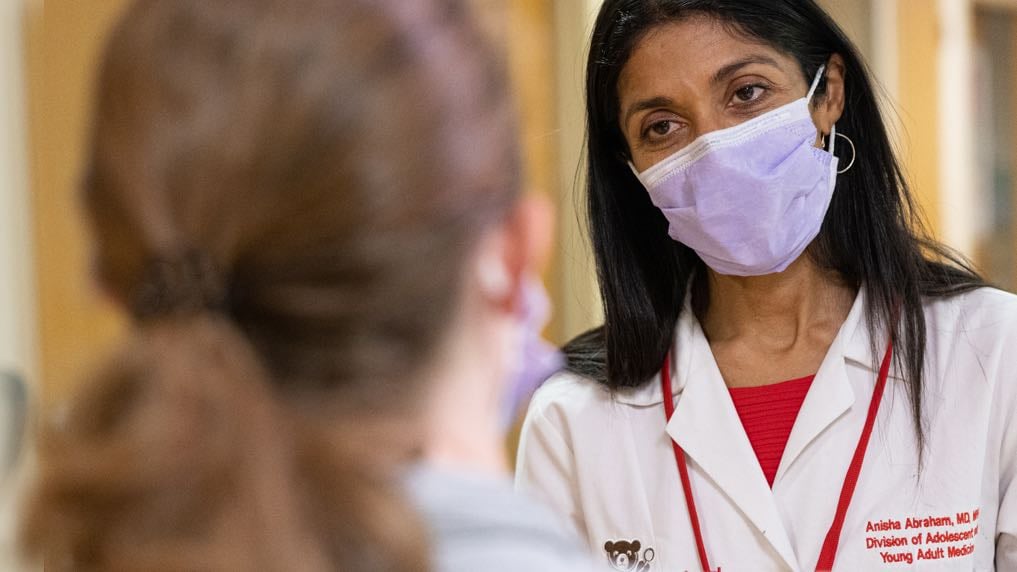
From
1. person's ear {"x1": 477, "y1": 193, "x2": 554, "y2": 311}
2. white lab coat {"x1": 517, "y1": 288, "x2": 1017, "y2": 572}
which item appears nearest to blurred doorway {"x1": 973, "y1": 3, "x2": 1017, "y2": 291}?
white lab coat {"x1": 517, "y1": 288, "x2": 1017, "y2": 572}

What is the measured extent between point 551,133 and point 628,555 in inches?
55.7

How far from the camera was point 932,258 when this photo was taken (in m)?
1.87

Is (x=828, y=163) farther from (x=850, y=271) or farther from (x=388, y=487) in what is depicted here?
(x=388, y=487)

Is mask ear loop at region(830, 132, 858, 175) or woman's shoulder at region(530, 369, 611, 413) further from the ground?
mask ear loop at region(830, 132, 858, 175)

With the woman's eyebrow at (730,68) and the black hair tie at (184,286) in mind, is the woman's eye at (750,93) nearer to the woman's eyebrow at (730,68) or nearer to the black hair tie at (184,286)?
the woman's eyebrow at (730,68)

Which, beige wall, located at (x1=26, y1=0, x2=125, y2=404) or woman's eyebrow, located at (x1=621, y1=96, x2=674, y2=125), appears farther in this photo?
beige wall, located at (x1=26, y1=0, x2=125, y2=404)

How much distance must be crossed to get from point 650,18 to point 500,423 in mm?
1115

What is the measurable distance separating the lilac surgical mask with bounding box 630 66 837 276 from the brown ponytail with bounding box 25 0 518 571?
1.04 meters

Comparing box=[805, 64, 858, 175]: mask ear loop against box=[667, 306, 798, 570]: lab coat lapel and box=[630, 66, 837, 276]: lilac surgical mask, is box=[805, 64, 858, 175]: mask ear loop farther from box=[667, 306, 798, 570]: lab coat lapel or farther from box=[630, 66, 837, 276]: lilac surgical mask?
box=[667, 306, 798, 570]: lab coat lapel

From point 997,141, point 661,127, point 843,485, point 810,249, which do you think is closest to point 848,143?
point 810,249

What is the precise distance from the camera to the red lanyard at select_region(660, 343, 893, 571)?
1.58 meters

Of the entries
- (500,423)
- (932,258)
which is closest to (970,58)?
(932,258)

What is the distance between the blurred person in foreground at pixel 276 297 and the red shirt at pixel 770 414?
1088 millimetres

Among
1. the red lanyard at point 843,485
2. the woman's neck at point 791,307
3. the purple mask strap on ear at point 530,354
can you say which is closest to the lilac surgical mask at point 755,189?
the woman's neck at point 791,307
